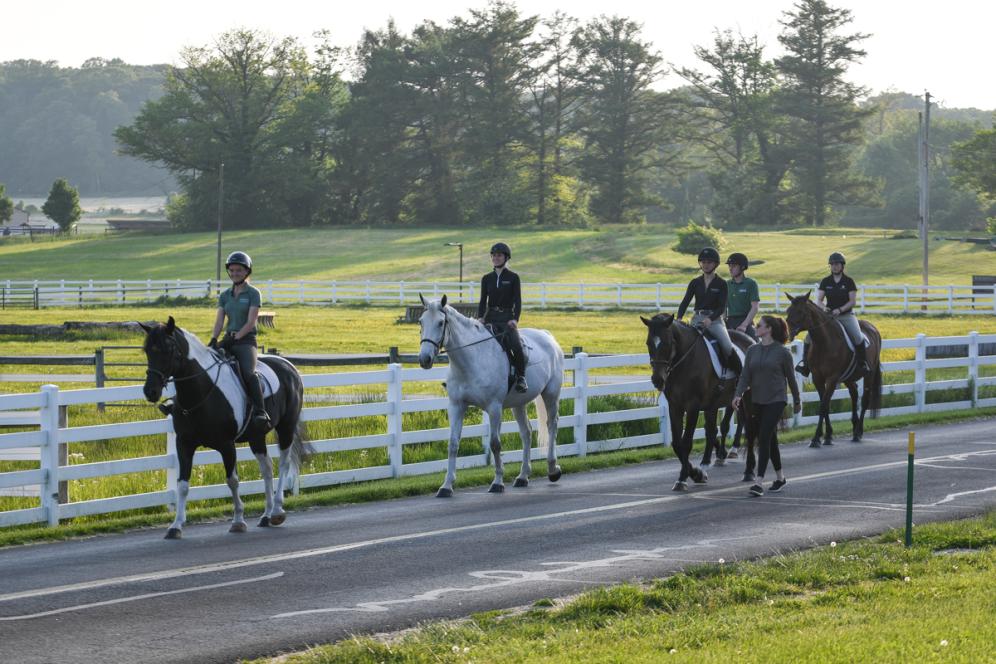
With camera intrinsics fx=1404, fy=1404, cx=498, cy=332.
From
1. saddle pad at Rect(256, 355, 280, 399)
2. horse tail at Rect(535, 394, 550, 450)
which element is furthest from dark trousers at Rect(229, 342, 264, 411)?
horse tail at Rect(535, 394, 550, 450)

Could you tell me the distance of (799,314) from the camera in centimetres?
2220

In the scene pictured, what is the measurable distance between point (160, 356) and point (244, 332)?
49.4 inches

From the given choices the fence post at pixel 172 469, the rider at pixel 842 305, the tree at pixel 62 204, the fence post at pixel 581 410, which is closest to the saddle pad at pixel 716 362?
the fence post at pixel 581 410

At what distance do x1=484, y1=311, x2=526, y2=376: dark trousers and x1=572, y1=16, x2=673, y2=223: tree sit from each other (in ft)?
340

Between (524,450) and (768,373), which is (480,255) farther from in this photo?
(768,373)

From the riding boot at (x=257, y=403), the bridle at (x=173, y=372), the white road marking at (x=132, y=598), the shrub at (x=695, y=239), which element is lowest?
the white road marking at (x=132, y=598)

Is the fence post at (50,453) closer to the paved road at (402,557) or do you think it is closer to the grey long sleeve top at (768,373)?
the paved road at (402,557)

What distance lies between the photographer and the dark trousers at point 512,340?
17219mm

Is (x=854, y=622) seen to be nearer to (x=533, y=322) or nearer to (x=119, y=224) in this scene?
(x=533, y=322)

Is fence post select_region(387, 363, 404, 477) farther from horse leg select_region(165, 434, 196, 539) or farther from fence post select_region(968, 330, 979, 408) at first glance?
fence post select_region(968, 330, 979, 408)

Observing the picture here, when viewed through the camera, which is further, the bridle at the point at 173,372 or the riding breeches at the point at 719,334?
the riding breeches at the point at 719,334

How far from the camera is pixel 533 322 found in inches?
2122

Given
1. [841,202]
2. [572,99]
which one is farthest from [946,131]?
[572,99]

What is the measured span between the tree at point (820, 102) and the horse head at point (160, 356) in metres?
107
